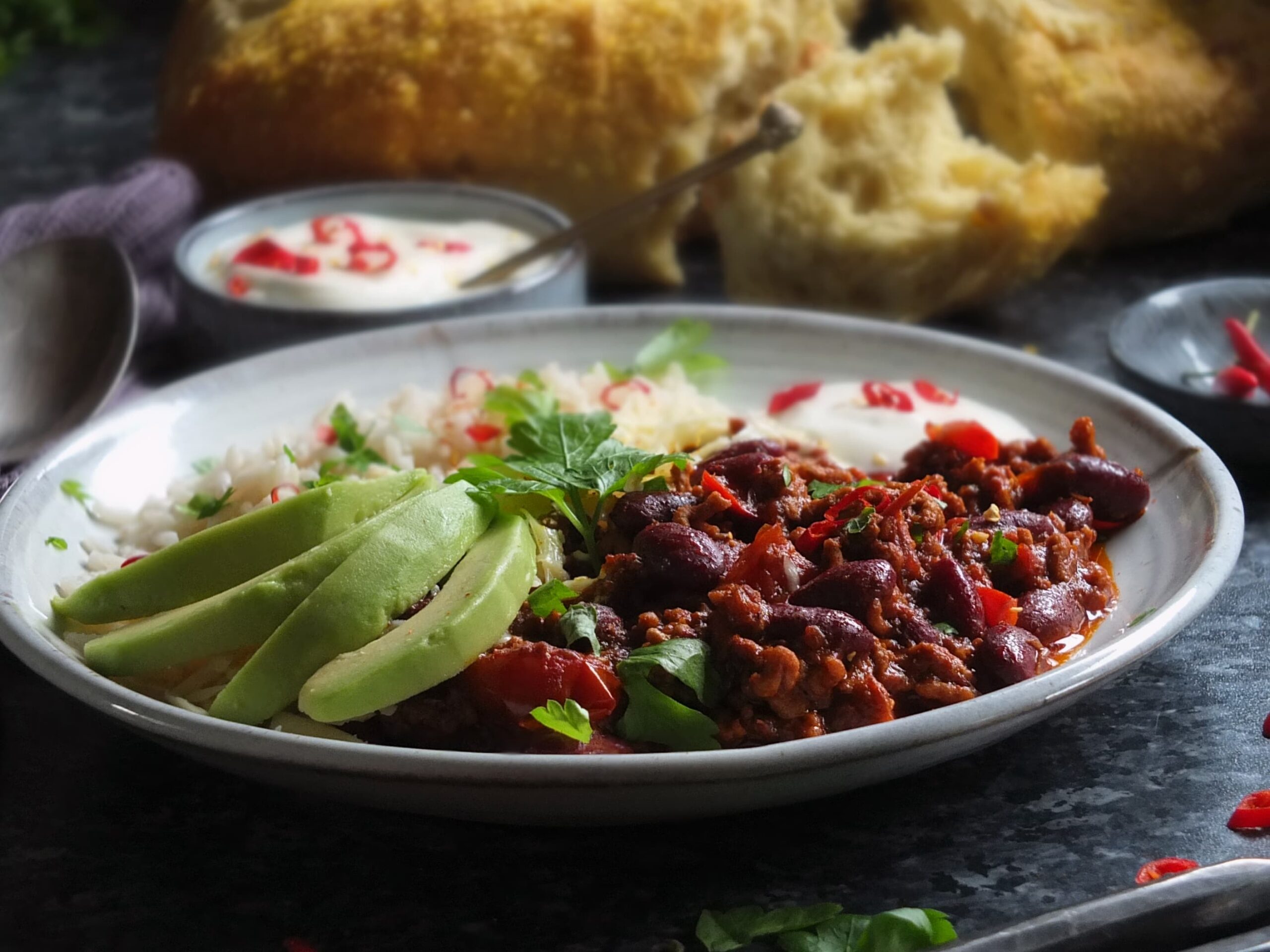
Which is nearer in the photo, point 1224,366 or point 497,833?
point 497,833

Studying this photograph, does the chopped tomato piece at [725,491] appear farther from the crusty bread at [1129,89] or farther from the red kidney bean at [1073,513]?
the crusty bread at [1129,89]

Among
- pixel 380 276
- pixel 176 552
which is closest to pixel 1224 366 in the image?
pixel 380 276

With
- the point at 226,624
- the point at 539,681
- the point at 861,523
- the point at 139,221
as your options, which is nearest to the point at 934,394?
the point at 861,523

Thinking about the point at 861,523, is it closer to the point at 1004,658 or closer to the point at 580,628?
the point at 1004,658

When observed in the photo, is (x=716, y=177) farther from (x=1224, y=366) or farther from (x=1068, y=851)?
(x=1068, y=851)

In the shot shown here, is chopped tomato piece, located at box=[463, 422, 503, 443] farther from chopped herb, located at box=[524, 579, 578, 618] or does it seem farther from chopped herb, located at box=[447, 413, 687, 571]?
chopped herb, located at box=[524, 579, 578, 618]

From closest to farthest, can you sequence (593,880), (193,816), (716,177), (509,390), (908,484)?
(593,880)
(193,816)
(908,484)
(509,390)
(716,177)

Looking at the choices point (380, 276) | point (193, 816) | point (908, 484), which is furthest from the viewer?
point (380, 276)
